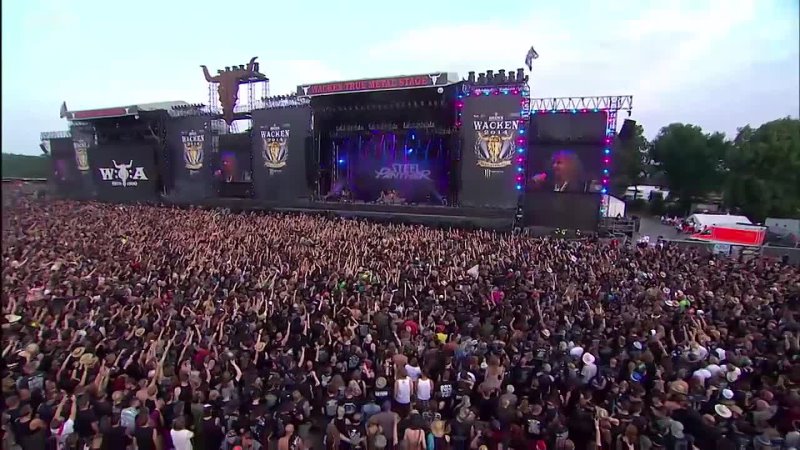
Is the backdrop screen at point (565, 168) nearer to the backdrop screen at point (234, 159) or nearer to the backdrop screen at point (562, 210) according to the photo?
the backdrop screen at point (562, 210)

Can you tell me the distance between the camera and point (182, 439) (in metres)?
4.14

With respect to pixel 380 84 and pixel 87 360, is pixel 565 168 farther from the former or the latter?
pixel 87 360

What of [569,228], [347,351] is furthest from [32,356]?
[569,228]

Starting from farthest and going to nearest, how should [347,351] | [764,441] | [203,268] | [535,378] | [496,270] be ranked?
[496,270] < [203,268] < [347,351] < [535,378] < [764,441]

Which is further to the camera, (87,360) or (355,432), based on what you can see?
(87,360)

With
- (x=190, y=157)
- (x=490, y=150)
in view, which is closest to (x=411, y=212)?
(x=490, y=150)

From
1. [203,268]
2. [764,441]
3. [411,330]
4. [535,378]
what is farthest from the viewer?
[203,268]

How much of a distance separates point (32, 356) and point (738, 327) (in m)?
9.11

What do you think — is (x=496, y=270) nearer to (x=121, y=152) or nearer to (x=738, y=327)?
(x=738, y=327)

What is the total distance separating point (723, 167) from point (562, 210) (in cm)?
2751

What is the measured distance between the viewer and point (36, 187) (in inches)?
85.7

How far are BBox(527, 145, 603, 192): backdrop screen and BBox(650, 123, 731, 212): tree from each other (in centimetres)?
2387

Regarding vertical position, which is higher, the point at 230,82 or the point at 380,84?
the point at 230,82

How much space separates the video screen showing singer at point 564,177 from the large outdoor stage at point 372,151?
0.04m
